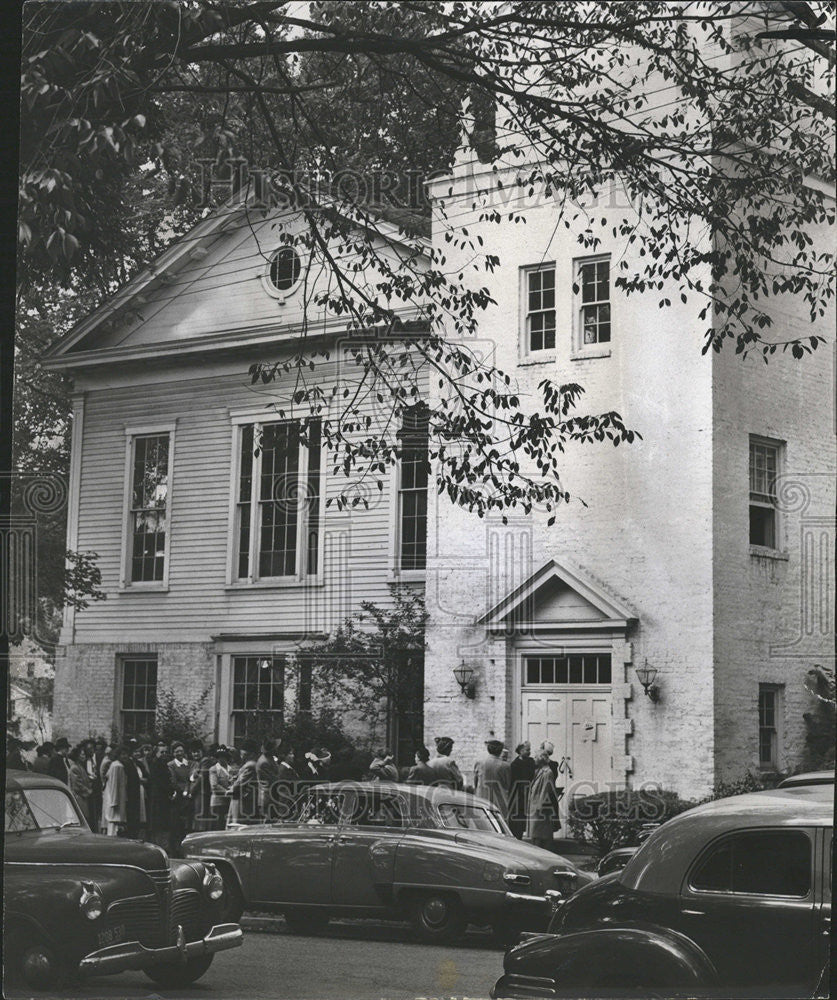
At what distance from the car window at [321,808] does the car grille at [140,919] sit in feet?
1.42

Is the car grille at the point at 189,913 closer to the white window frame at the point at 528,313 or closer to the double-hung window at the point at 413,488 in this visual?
the double-hung window at the point at 413,488

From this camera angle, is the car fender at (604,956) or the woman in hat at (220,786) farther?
the woman in hat at (220,786)

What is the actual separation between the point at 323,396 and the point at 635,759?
1.33 metres

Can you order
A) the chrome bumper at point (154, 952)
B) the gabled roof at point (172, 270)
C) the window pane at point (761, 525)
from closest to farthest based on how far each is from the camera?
the chrome bumper at point (154, 952) → the window pane at point (761, 525) → the gabled roof at point (172, 270)

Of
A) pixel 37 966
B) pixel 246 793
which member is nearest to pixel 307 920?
pixel 246 793

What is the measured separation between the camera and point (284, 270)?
12.0 ft

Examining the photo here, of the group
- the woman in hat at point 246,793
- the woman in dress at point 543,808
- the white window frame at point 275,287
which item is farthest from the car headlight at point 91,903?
the white window frame at point 275,287

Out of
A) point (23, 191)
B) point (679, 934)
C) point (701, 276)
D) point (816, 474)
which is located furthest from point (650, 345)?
point (23, 191)

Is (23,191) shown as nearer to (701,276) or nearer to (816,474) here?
(701,276)

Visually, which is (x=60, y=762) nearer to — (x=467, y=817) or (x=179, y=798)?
(x=179, y=798)

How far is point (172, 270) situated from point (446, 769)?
168 centimetres

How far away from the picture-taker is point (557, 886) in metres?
3.18

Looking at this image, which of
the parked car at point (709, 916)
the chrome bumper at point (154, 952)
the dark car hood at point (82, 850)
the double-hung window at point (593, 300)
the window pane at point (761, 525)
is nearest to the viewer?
the parked car at point (709, 916)

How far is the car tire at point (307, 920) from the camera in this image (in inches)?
125
